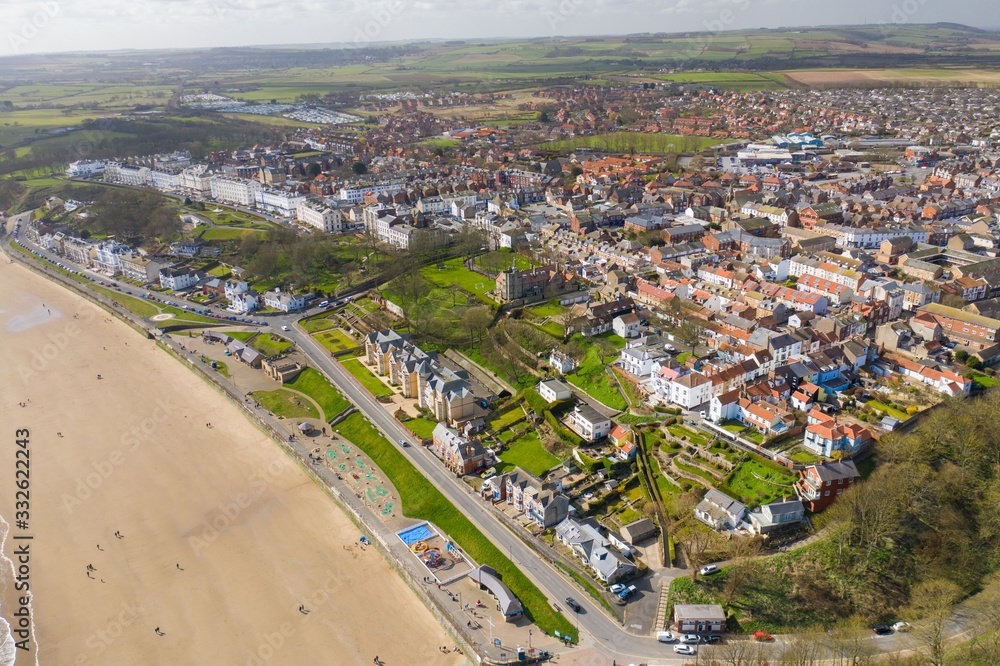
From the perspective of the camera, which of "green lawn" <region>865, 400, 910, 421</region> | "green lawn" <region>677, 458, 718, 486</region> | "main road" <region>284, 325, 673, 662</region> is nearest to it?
"main road" <region>284, 325, 673, 662</region>

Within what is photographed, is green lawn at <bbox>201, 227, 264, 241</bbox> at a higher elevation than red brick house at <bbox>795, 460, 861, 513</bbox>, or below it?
higher

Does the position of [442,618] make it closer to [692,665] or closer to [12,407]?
[692,665]

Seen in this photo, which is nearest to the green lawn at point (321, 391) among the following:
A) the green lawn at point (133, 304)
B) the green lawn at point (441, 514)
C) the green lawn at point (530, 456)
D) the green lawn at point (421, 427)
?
the green lawn at point (441, 514)

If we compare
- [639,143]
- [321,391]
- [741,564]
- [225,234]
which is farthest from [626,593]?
[639,143]

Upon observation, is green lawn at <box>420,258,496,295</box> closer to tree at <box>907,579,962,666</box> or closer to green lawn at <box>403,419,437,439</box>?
green lawn at <box>403,419,437,439</box>

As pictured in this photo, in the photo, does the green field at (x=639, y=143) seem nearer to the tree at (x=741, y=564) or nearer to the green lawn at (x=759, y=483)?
the green lawn at (x=759, y=483)

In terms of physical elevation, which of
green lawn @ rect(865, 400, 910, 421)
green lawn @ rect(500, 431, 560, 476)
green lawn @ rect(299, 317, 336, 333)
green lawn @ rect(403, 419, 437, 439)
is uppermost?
green lawn @ rect(865, 400, 910, 421)

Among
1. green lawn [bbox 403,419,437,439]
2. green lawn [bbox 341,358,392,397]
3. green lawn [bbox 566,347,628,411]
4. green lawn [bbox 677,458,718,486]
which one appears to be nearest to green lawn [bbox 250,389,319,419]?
green lawn [bbox 341,358,392,397]

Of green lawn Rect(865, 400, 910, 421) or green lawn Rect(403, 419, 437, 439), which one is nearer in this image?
green lawn Rect(865, 400, 910, 421)

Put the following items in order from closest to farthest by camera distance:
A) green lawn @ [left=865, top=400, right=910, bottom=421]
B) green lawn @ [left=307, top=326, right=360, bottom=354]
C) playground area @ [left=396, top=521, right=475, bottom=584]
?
1. playground area @ [left=396, top=521, right=475, bottom=584]
2. green lawn @ [left=865, top=400, right=910, bottom=421]
3. green lawn @ [left=307, top=326, right=360, bottom=354]
